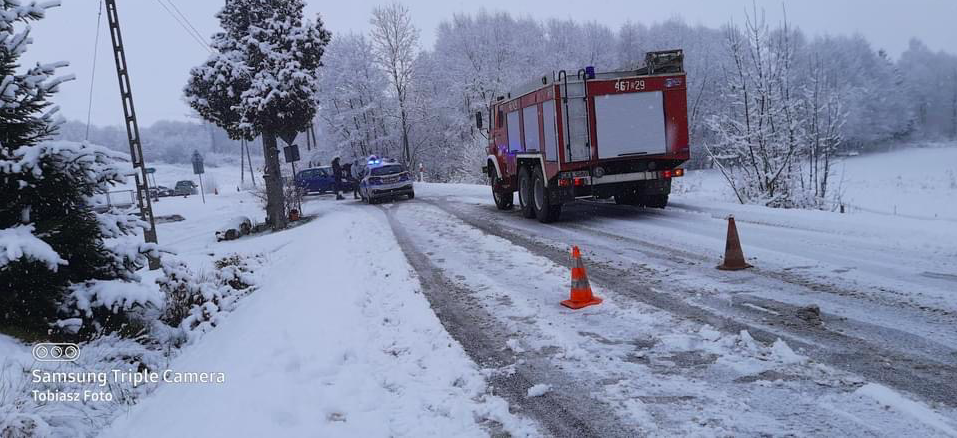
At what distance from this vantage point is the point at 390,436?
3.22 m

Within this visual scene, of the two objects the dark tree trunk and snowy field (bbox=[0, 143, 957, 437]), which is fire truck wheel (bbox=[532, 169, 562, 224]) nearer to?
snowy field (bbox=[0, 143, 957, 437])

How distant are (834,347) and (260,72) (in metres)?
15.6

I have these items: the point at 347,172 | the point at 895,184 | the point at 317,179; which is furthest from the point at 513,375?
the point at 895,184

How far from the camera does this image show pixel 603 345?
14.9ft

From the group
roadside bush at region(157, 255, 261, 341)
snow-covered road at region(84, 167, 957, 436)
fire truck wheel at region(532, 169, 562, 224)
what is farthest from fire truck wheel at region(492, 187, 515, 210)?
roadside bush at region(157, 255, 261, 341)

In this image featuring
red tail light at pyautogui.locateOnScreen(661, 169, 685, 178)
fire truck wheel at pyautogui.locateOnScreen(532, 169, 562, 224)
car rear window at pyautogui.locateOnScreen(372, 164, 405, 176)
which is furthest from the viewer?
car rear window at pyautogui.locateOnScreen(372, 164, 405, 176)

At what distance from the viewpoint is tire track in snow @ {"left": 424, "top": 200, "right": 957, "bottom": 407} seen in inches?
135

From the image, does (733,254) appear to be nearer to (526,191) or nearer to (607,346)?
(607,346)

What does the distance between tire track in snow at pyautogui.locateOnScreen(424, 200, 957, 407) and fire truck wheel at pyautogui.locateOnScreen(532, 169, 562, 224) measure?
5199 millimetres

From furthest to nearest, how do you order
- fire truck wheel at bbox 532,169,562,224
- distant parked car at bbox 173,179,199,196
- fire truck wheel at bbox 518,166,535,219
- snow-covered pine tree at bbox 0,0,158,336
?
distant parked car at bbox 173,179,199,196
fire truck wheel at bbox 518,166,535,219
fire truck wheel at bbox 532,169,562,224
snow-covered pine tree at bbox 0,0,158,336

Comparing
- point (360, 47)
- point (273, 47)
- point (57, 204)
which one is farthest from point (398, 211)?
point (360, 47)

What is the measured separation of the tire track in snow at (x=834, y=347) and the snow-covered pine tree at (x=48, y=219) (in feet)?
16.2

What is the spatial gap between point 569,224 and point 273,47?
1039cm

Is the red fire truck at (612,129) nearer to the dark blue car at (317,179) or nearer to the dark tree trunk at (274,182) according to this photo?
the dark tree trunk at (274,182)
